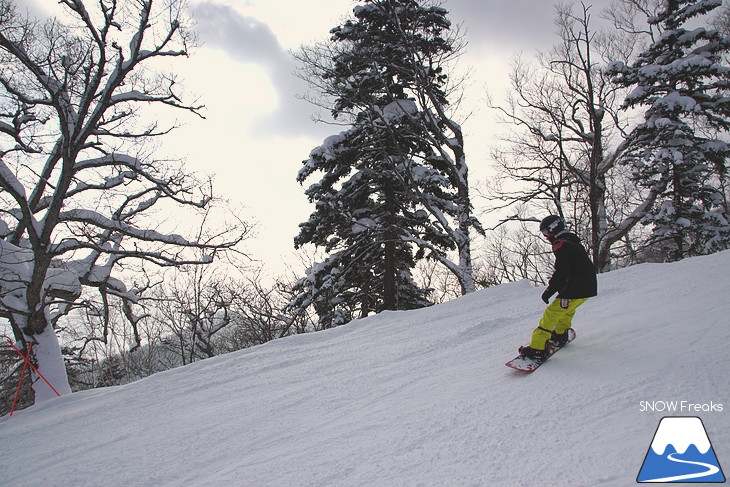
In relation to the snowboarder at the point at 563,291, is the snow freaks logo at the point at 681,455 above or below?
below

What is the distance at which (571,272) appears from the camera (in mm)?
4102

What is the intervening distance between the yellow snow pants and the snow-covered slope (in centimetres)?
25

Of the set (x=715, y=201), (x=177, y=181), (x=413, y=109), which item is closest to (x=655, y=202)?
(x=715, y=201)

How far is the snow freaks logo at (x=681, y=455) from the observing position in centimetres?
206

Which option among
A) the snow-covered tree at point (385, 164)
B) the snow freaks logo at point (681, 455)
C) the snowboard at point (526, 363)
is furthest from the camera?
the snow-covered tree at point (385, 164)

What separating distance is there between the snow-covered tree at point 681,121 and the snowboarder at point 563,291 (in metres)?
12.1

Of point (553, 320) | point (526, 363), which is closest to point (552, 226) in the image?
point (553, 320)

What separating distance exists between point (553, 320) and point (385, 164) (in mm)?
10218

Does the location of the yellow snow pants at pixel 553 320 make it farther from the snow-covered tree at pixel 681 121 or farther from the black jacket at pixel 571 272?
the snow-covered tree at pixel 681 121

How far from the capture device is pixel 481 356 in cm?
466

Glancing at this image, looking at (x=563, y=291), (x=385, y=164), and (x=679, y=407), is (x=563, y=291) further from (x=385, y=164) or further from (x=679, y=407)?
(x=385, y=164)

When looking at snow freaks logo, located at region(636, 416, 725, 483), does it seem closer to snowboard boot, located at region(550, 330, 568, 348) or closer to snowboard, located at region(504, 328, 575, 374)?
snowboard, located at region(504, 328, 575, 374)

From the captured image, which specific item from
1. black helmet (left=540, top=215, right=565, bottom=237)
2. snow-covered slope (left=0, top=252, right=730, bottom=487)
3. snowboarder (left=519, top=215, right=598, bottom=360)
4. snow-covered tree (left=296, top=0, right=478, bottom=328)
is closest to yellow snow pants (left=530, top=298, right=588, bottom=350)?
snowboarder (left=519, top=215, right=598, bottom=360)

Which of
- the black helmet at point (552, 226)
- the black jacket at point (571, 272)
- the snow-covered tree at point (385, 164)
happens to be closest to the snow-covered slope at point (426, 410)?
the black jacket at point (571, 272)
